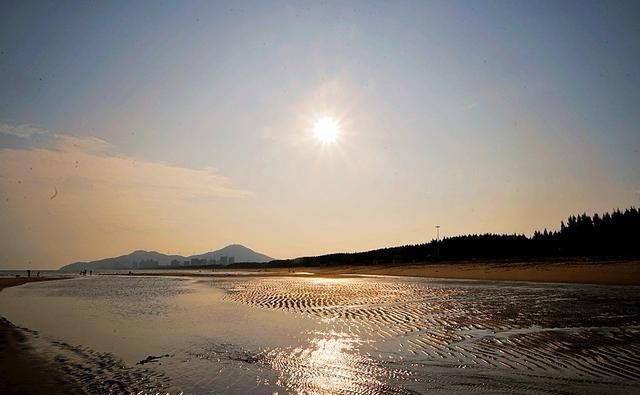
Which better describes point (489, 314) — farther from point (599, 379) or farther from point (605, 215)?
point (605, 215)

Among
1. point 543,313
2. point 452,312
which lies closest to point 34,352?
point 452,312

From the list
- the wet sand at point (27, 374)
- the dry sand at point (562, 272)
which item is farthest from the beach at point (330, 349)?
the dry sand at point (562, 272)

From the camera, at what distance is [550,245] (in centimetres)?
9181

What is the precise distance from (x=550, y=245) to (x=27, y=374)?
9842 cm

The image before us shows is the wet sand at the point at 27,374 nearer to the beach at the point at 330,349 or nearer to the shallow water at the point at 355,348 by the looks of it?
the beach at the point at 330,349

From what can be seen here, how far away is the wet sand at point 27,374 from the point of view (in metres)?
8.40

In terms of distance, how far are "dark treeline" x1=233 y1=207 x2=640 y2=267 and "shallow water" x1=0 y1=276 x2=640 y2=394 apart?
48.5 meters

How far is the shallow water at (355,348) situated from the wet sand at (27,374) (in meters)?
0.40

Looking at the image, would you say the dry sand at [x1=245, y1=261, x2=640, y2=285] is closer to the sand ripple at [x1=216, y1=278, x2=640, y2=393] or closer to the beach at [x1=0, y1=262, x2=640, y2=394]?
the sand ripple at [x1=216, y1=278, x2=640, y2=393]

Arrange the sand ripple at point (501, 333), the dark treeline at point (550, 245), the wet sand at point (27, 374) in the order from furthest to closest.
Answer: the dark treeline at point (550, 245), the sand ripple at point (501, 333), the wet sand at point (27, 374)

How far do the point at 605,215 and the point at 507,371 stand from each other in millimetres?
111173

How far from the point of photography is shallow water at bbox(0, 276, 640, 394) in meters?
8.81

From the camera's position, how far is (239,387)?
859 cm

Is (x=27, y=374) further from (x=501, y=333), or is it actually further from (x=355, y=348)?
(x=501, y=333)
